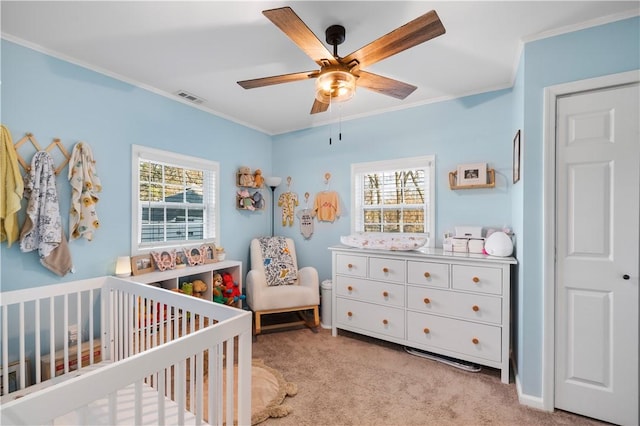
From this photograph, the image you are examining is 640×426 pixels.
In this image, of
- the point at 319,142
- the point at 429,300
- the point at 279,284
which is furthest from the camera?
the point at 319,142

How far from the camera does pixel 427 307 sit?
2582 millimetres

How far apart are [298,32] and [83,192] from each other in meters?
2.10

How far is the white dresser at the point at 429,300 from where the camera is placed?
90.0 inches

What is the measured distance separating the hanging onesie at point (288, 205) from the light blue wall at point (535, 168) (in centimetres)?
270

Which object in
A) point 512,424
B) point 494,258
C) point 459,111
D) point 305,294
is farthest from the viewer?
point 305,294

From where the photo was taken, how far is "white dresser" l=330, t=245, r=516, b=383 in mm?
2287

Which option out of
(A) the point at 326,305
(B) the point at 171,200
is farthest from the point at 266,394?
(B) the point at 171,200

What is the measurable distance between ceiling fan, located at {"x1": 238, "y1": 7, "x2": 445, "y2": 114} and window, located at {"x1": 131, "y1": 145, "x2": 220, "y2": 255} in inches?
59.9

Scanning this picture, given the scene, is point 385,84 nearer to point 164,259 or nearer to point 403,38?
point 403,38

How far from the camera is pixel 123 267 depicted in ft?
8.21

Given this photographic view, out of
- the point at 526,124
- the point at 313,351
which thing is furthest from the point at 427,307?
the point at 526,124

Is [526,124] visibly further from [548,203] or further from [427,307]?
[427,307]

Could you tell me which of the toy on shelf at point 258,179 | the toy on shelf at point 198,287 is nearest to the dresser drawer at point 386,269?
the toy on shelf at point 198,287

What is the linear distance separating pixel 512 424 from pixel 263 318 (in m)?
2.58
